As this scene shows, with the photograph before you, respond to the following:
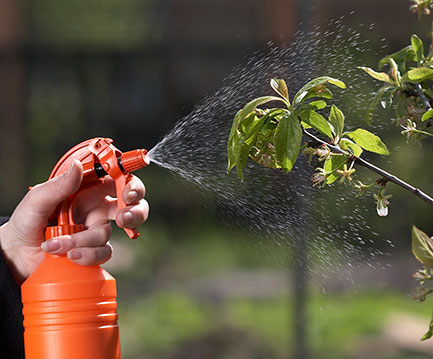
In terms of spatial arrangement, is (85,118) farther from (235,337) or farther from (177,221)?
(235,337)

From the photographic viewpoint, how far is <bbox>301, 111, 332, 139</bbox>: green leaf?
724 millimetres

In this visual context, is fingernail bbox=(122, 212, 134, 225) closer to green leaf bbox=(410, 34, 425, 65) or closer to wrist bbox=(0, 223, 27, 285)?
wrist bbox=(0, 223, 27, 285)

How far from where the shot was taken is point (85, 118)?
4.62 meters

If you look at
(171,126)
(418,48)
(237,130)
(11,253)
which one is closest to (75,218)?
(11,253)

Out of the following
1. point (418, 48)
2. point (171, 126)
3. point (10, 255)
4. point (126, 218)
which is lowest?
point (171, 126)

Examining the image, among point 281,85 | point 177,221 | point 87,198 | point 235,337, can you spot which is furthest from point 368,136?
point 177,221

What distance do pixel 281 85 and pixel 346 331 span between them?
Answer: 8.82ft

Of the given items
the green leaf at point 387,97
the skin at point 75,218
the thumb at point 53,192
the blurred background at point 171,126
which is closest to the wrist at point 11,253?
the skin at point 75,218

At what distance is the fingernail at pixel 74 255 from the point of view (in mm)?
891

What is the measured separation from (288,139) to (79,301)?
343 mm

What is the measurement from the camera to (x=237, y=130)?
71cm

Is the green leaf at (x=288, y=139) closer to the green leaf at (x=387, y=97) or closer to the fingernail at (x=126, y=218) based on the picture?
the green leaf at (x=387, y=97)

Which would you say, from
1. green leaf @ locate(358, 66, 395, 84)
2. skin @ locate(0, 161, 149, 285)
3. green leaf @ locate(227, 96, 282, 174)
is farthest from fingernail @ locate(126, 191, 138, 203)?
green leaf @ locate(358, 66, 395, 84)

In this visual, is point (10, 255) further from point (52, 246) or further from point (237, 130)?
point (237, 130)
